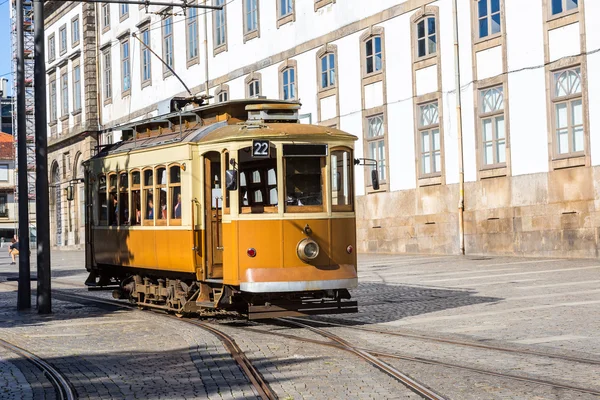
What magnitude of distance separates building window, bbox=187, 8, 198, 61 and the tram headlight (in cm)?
3511

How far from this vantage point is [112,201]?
19.0 meters

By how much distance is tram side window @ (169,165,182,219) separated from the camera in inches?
623

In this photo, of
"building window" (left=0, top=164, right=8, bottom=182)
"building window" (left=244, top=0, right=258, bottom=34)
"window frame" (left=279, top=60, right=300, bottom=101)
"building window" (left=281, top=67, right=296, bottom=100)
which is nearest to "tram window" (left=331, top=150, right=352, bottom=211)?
"window frame" (left=279, top=60, right=300, bottom=101)

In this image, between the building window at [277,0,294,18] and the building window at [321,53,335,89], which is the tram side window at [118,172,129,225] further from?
the building window at [277,0,294,18]

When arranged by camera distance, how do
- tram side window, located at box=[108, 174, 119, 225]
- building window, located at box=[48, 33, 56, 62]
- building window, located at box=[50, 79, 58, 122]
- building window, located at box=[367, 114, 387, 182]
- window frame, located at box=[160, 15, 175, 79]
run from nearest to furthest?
tram side window, located at box=[108, 174, 119, 225] → building window, located at box=[367, 114, 387, 182] → window frame, located at box=[160, 15, 175, 79] → building window, located at box=[50, 79, 58, 122] → building window, located at box=[48, 33, 56, 62]

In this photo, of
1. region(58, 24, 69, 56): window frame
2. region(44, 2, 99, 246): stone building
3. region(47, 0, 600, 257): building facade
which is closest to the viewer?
region(47, 0, 600, 257): building facade

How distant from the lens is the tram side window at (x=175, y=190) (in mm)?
15820

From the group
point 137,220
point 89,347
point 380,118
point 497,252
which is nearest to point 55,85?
point 380,118

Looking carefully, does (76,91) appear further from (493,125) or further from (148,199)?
(148,199)

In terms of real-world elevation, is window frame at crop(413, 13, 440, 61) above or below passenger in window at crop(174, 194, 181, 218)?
above

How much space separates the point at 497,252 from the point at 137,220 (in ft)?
46.3

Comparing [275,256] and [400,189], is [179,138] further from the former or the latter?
[400,189]

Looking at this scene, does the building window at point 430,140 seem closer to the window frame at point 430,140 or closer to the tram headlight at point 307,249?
the window frame at point 430,140

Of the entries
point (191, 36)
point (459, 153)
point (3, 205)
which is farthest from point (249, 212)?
point (3, 205)
